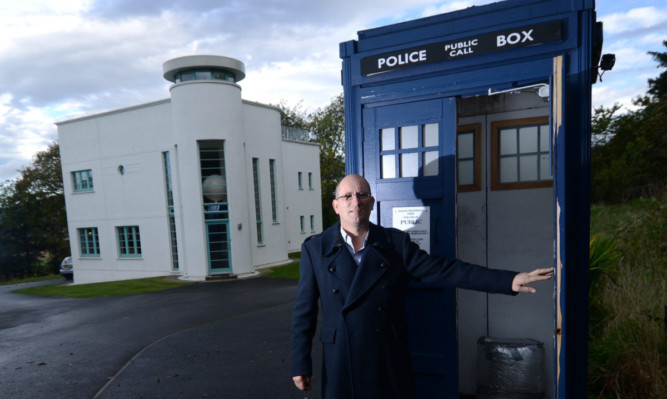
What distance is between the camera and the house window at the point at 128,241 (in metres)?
19.7

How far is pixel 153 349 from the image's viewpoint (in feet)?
22.2

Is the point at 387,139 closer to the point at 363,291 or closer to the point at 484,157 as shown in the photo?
the point at 484,157

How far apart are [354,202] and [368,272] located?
1.53 feet

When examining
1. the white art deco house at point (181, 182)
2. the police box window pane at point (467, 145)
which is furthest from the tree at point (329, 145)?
the police box window pane at point (467, 145)

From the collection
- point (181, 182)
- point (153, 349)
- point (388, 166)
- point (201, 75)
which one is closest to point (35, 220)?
point (181, 182)

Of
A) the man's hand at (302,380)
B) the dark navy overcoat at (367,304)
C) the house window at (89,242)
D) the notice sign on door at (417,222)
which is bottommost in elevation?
the house window at (89,242)

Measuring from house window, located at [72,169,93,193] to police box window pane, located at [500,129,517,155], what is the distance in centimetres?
2236

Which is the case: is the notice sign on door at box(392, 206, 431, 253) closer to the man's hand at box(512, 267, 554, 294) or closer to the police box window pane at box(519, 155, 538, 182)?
the man's hand at box(512, 267, 554, 294)

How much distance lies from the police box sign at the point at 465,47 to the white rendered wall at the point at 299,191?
20.4m

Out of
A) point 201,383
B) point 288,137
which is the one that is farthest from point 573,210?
point 288,137

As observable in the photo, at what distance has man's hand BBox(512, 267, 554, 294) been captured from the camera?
223cm

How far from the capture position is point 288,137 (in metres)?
24.7

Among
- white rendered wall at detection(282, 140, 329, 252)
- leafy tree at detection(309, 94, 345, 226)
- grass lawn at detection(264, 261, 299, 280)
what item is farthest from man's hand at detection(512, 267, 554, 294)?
leafy tree at detection(309, 94, 345, 226)

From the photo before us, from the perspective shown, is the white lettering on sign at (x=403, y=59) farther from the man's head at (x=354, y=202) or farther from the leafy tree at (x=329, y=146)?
the leafy tree at (x=329, y=146)
